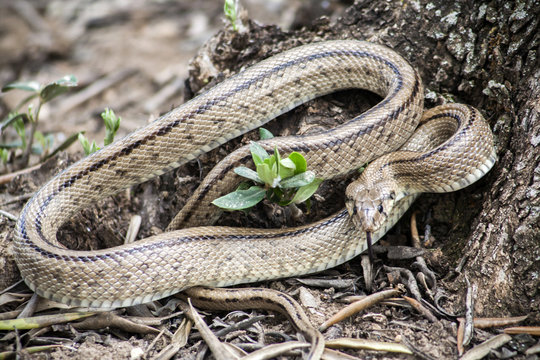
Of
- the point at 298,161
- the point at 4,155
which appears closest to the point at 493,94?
the point at 298,161

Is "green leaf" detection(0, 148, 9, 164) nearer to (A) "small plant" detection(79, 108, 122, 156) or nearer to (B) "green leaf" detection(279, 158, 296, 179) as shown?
(A) "small plant" detection(79, 108, 122, 156)

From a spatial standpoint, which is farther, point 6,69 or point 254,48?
point 6,69

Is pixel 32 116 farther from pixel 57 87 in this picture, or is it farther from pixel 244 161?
pixel 244 161

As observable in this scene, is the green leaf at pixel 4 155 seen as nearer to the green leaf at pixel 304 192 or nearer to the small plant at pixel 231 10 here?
the small plant at pixel 231 10

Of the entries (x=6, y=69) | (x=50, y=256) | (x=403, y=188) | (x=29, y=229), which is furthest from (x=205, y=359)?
(x=6, y=69)

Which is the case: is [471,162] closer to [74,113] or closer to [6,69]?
[74,113]

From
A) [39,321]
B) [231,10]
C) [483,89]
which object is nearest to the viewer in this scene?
[39,321]
